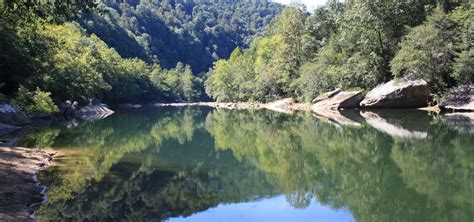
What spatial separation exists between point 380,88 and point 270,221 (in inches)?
1773

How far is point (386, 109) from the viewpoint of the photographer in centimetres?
5106

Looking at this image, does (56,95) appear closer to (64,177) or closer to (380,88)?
(380,88)

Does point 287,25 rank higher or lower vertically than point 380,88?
higher

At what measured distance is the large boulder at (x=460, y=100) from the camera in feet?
142

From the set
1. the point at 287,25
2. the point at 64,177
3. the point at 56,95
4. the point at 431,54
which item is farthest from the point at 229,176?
the point at 287,25

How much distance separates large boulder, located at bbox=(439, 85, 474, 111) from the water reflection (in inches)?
701

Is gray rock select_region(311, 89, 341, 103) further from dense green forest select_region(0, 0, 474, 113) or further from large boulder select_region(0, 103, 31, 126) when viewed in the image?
large boulder select_region(0, 103, 31, 126)

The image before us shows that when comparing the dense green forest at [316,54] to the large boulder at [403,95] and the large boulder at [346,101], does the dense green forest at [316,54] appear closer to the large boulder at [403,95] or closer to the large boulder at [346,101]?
the large boulder at [403,95]

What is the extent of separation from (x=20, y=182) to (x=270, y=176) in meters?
8.18

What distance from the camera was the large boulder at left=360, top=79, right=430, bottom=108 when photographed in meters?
49.1

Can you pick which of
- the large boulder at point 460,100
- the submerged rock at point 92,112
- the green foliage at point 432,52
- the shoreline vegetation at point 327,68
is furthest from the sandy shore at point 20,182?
the green foliage at point 432,52

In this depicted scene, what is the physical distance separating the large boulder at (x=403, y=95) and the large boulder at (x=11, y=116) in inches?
1406

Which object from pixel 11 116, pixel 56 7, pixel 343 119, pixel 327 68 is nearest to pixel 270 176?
pixel 56 7

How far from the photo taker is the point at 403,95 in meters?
50.0
